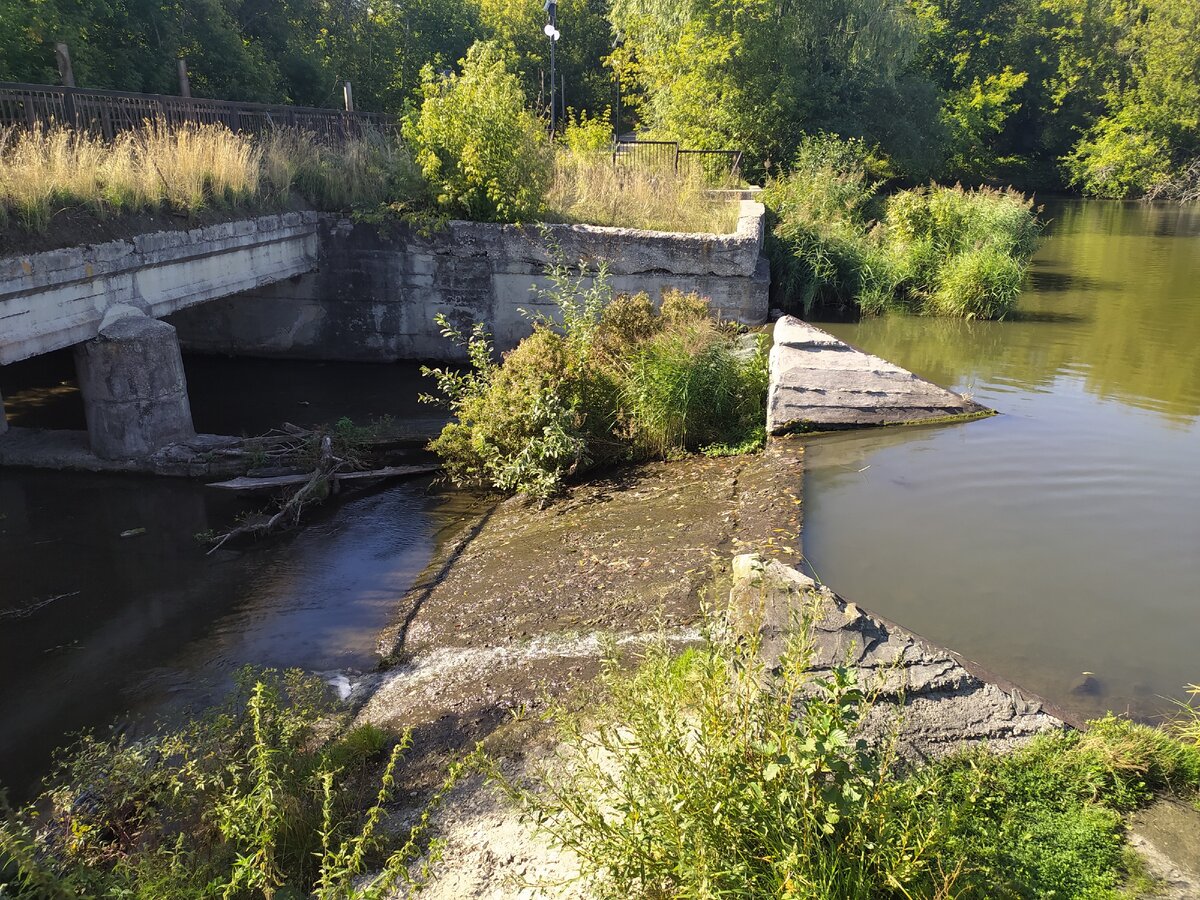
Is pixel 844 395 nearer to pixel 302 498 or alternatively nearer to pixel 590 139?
pixel 302 498

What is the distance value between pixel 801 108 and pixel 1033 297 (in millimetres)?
7454

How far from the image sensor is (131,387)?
8.19 m

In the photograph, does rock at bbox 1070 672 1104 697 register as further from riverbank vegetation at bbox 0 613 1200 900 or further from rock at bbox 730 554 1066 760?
rock at bbox 730 554 1066 760

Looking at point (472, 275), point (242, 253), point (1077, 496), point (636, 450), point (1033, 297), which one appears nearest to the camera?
point (1077, 496)

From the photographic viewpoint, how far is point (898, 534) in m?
5.94

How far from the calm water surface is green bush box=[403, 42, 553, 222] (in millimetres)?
5294

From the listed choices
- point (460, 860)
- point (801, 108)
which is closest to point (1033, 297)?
point (801, 108)

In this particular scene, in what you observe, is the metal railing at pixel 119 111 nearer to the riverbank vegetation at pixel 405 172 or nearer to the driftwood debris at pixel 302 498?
the riverbank vegetation at pixel 405 172

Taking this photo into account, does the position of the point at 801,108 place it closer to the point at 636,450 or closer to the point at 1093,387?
the point at 1093,387

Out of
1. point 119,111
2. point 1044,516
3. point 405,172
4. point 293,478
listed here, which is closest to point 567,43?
point 405,172

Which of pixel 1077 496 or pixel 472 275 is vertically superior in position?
pixel 472 275

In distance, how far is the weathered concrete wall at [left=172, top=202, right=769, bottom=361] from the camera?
1096 cm

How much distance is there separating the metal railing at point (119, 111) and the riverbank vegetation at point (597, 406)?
18.0 feet

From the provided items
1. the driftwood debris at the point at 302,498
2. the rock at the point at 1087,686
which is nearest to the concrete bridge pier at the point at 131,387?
the driftwood debris at the point at 302,498
